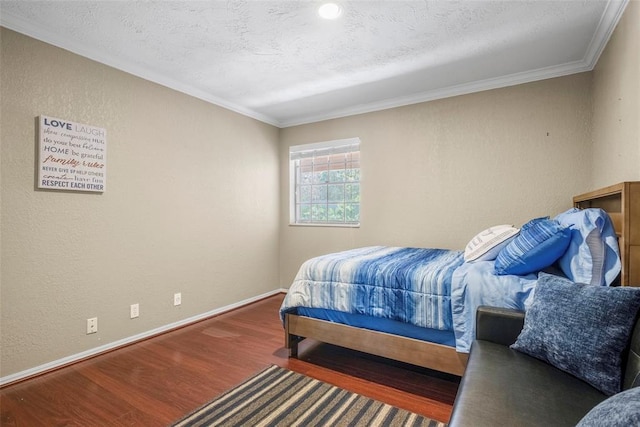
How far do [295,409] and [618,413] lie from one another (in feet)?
5.21

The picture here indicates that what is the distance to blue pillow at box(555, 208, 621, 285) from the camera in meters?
1.57

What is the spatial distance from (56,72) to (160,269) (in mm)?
1819

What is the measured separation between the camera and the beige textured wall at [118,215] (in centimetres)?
216

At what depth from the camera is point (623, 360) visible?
3.68 ft

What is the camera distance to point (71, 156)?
2402mm

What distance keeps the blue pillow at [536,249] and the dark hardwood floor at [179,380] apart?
90cm

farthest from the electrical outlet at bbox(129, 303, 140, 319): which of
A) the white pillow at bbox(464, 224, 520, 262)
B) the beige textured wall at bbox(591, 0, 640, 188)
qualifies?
the beige textured wall at bbox(591, 0, 640, 188)

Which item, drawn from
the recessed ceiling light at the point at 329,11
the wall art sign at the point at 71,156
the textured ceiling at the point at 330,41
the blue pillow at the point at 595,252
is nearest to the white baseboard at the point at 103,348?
the wall art sign at the point at 71,156

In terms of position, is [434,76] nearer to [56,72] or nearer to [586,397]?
[586,397]

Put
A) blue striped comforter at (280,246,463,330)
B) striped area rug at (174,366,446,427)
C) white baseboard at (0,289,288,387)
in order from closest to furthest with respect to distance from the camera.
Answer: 1. striped area rug at (174,366,446,427)
2. blue striped comforter at (280,246,463,330)
3. white baseboard at (0,289,288,387)

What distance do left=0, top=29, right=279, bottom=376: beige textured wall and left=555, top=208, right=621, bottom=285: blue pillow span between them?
324cm

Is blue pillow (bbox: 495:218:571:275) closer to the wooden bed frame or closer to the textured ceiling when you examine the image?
the wooden bed frame

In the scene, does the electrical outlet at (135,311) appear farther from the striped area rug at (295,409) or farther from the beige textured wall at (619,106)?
the beige textured wall at (619,106)

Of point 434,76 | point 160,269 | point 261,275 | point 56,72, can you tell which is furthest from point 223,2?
point 261,275
